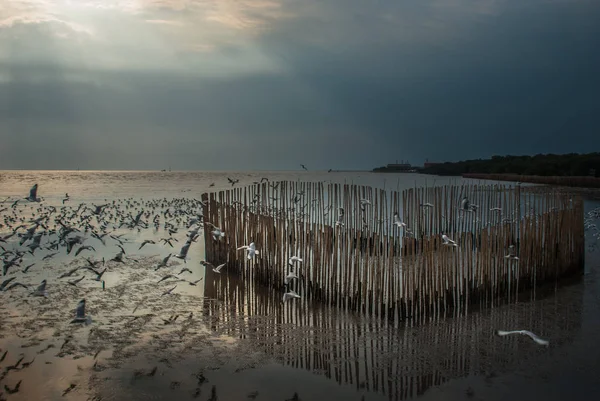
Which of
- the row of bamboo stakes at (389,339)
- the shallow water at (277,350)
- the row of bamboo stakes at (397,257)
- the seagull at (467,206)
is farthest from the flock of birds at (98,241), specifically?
the row of bamboo stakes at (389,339)

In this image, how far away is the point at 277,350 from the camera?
8.35m

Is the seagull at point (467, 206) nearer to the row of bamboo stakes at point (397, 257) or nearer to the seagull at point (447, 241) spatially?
the row of bamboo stakes at point (397, 257)

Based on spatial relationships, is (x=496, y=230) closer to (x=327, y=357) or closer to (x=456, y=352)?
(x=456, y=352)

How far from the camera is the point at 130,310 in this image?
Result: 10469 millimetres

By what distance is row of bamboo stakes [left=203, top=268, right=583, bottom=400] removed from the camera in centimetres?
755

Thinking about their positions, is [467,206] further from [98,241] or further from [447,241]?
[98,241]

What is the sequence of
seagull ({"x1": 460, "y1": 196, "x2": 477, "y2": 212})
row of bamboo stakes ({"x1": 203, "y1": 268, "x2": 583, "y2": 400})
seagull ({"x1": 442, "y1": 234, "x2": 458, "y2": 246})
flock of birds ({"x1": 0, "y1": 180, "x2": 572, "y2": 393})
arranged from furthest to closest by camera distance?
seagull ({"x1": 460, "y1": 196, "x2": 477, "y2": 212})
flock of birds ({"x1": 0, "y1": 180, "x2": 572, "y2": 393})
seagull ({"x1": 442, "y1": 234, "x2": 458, "y2": 246})
row of bamboo stakes ({"x1": 203, "y1": 268, "x2": 583, "y2": 400})

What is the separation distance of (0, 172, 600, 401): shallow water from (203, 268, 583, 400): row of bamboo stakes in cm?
3

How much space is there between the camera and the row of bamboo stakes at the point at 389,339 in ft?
24.8

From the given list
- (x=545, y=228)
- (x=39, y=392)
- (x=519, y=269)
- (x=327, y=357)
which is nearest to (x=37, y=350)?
(x=39, y=392)

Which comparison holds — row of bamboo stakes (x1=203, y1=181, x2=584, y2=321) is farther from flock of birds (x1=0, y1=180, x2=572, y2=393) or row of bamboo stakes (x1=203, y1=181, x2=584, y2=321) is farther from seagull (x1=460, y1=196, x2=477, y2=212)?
seagull (x1=460, y1=196, x2=477, y2=212)

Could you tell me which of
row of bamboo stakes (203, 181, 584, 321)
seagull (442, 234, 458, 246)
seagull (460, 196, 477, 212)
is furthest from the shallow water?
seagull (460, 196, 477, 212)

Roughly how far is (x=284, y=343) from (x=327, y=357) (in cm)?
95

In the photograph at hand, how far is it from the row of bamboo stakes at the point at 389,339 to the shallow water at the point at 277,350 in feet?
0.10
